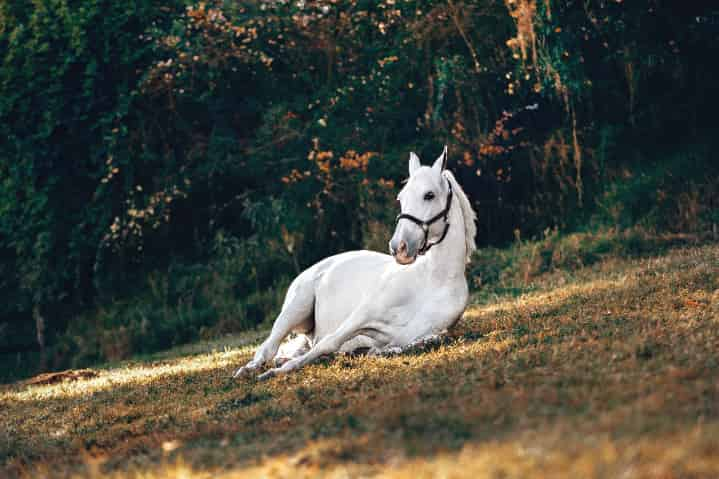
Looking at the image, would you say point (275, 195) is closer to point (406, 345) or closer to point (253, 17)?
point (253, 17)

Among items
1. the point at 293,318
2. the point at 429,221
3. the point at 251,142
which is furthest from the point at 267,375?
the point at 251,142

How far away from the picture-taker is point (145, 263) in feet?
45.8

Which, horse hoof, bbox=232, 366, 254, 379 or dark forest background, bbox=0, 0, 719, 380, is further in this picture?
dark forest background, bbox=0, 0, 719, 380

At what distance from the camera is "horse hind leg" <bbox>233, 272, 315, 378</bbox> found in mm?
6648

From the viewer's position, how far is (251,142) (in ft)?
45.6

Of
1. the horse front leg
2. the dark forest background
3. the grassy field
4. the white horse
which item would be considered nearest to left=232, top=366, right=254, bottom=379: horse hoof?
the white horse

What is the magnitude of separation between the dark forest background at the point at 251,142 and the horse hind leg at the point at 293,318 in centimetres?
503

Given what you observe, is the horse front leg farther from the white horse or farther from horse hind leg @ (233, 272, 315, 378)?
horse hind leg @ (233, 272, 315, 378)

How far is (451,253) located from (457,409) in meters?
2.43

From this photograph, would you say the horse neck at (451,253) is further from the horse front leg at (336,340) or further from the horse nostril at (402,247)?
the horse front leg at (336,340)

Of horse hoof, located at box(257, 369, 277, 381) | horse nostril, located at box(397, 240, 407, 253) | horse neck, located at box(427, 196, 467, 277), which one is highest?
horse nostril, located at box(397, 240, 407, 253)

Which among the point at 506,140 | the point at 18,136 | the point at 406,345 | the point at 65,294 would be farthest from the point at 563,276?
the point at 18,136

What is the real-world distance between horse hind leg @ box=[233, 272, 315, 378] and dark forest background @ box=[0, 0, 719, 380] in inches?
198

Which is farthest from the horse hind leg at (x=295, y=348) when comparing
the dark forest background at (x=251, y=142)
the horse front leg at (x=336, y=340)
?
the dark forest background at (x=251, y=142)
